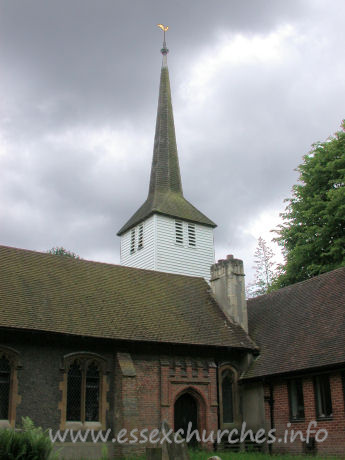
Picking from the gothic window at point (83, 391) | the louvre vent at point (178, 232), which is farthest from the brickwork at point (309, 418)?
the louvre vent at point (178, 232)

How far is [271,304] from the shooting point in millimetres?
25797

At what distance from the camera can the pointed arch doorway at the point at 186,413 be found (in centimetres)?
2144

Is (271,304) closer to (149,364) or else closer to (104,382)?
(149,364)

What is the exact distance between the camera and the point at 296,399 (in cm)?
2041

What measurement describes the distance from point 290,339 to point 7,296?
10.8m

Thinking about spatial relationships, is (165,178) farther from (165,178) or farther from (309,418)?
(309,418)

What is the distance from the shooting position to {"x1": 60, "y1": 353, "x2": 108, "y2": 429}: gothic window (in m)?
19.3

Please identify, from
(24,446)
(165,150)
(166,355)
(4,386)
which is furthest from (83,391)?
(165,150)

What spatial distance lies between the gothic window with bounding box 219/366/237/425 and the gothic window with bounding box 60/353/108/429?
5.12 meters

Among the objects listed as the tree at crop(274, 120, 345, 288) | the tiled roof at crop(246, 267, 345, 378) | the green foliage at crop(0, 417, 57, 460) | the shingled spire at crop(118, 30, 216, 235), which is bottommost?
the green foliage at crop(0, 417, 57, 460)

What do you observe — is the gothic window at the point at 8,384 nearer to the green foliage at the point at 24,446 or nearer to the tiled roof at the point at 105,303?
the tiled roof at the point at 105,303

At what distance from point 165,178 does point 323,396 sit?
2391 centimetres

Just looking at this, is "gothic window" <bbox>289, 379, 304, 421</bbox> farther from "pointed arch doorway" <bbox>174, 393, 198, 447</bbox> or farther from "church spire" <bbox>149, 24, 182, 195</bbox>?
"church spire" <bbox>149, 24, 182, 195</bbox>

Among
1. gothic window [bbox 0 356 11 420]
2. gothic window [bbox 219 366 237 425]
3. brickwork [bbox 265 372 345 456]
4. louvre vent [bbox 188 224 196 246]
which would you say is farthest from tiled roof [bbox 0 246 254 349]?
louvre vent [bbox 188 224 196 246]
